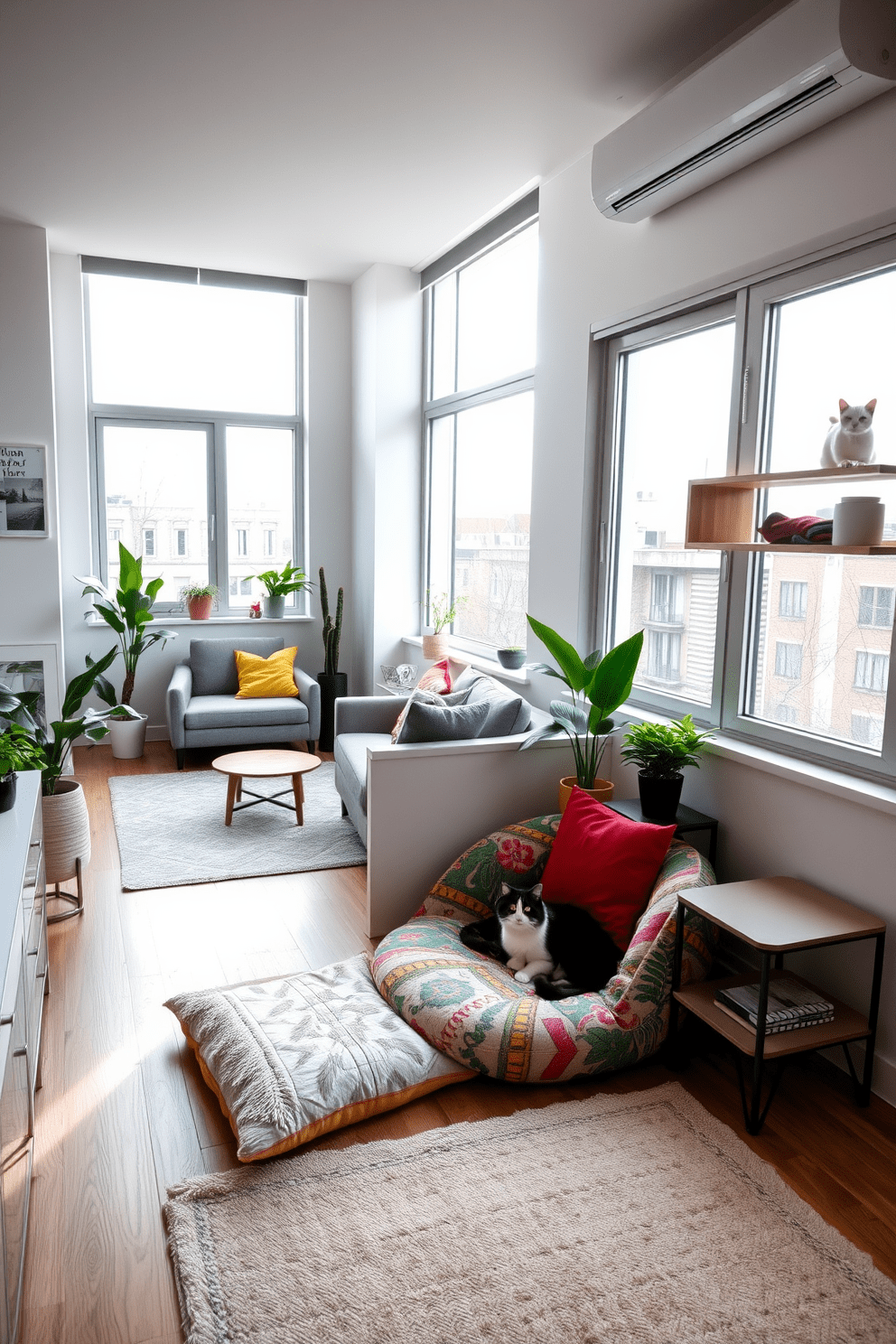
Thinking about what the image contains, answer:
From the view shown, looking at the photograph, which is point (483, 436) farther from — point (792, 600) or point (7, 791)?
point (7, 791)

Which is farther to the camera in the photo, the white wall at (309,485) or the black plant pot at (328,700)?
the black plant pot at (328,700)

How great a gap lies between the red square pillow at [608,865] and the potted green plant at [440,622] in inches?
88.6

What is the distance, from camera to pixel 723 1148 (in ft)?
7.06

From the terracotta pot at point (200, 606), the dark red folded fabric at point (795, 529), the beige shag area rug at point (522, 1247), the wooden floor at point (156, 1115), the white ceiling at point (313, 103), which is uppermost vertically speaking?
the white ceiling at point (313, 103)

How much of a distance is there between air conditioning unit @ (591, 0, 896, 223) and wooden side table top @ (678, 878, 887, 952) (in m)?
2.03

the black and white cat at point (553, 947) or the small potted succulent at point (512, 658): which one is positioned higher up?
the small potted succulent at point (512, 658)

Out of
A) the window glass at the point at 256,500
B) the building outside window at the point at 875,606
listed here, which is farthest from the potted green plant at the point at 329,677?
the building outside window at the point at 875,606

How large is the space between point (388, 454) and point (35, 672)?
2.47 m

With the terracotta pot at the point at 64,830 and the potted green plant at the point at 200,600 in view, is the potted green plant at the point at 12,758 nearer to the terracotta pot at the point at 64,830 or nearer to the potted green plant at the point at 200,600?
Answer: the terracotta pot at the point at 64,830

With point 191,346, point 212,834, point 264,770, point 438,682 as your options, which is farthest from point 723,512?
point 191,346

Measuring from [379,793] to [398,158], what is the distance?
2649 millimetres

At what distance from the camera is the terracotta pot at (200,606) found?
20.0 ft

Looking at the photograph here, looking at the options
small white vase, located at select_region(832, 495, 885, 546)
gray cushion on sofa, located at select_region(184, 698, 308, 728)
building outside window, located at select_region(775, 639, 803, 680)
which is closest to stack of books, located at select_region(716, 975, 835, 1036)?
building outside window, located at select_region(775, 639, 803, 680)

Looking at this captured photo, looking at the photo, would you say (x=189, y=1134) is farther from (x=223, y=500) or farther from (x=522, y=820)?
(x=223, y=500)
